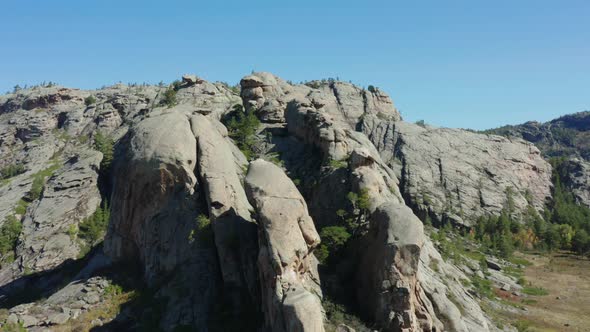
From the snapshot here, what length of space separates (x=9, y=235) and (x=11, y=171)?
6772cm

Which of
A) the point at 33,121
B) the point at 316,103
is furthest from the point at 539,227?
the point at 33,121

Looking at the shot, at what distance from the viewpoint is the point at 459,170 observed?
131250 millimetres

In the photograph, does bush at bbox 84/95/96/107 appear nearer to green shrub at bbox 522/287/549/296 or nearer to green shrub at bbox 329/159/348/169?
green shrub at bbox 329/159/348/169

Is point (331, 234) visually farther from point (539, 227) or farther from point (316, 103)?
point (539, 227)

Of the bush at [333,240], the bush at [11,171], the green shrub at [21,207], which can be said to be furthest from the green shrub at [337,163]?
the bush at [11,171]

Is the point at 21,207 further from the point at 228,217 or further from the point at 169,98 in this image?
the point at 228,217

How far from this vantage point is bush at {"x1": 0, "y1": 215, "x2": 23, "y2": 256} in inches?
2724

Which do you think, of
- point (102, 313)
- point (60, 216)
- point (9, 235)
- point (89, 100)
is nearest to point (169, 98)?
point (60, 216)

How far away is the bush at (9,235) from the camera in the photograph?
69188 mm

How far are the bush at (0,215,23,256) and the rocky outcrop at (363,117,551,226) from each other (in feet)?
303

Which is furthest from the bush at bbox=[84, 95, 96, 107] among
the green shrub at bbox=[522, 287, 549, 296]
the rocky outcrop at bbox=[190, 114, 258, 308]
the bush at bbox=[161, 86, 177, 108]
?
the green shrub at bbox=[522, 287, 549, 296]

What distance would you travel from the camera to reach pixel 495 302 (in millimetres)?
64625

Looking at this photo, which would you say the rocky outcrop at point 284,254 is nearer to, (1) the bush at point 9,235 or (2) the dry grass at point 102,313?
(2) the dry grass at point 102,313

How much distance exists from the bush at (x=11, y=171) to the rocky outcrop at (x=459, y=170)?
4222 inches
